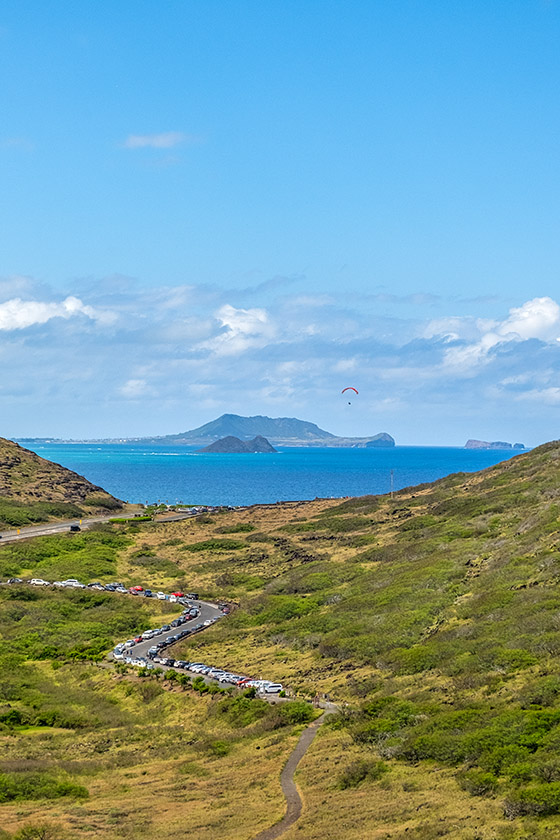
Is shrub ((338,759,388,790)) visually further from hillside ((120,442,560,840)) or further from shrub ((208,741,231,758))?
shrub ((208,741,231,758))

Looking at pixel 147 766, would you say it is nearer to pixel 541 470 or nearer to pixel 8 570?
pixel 8 570

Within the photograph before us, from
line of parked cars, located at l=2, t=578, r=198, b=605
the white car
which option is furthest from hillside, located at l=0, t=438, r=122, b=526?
the white car

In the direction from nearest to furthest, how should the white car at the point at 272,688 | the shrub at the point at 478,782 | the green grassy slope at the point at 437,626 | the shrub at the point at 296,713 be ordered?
the shrub at the point at 478,782 → the green grassy slope at the point at 437,626 → the shrub at the point at 296,713 → the white car at the point at 272,688

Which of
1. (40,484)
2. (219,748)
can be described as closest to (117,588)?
(219,748)

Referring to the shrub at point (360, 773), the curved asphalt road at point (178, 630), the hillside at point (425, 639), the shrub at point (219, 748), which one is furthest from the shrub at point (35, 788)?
the curved asphalt road at point (178, 630)

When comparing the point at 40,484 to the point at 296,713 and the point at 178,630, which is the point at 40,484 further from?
the point at 296,713

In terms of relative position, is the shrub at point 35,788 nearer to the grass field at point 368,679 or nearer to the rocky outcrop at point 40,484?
the grass field at point 368,679
